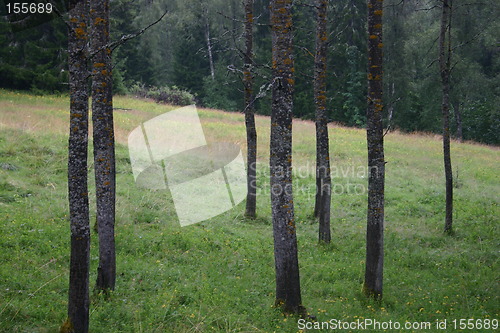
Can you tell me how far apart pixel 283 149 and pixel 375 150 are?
7.35 feet

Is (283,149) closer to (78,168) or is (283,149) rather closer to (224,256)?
(78,168)

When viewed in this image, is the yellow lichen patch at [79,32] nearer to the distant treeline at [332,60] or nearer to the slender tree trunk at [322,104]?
the slender tree trunk at [322,104]

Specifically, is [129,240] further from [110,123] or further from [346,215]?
[346,215]

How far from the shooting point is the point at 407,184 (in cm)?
1923

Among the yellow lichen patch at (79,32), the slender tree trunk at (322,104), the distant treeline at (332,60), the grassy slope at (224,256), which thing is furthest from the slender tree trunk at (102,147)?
the distant treeline at (332,60)

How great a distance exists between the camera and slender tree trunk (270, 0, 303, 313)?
Answer: 6.79m

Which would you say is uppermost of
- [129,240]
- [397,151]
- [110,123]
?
[110,123]

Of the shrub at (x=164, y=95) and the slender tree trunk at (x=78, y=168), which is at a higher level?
the slender tree trunk at (x=78, y=168)

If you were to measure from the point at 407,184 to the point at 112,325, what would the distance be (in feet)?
51.7

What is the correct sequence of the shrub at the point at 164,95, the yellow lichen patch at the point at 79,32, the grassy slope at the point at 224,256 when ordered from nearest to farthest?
the yellow lichen patch at the point at 79,32
the grassy slope at the point at 224,256
the shrub at the point at 164,95

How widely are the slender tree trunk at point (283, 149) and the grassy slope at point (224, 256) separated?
2.36 ft

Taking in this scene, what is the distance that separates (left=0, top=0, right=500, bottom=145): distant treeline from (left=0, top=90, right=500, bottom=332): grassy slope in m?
12.1

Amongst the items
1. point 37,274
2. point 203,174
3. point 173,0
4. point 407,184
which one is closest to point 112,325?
point 37,274

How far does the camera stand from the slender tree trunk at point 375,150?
26.3ft
